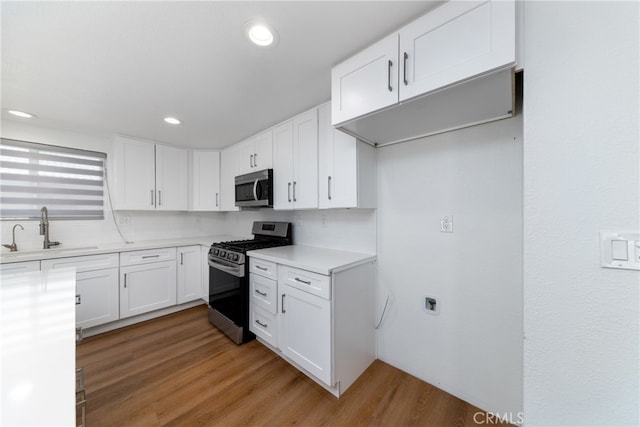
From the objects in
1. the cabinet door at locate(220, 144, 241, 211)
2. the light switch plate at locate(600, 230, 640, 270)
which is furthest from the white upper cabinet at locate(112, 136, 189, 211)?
the light switch plate at locate(600, 230, 640, 270)

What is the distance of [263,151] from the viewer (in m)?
2.68

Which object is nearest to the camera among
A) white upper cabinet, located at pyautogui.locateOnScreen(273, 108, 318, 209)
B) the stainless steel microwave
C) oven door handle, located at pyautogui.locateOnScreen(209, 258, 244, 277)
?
white upper cabinet, located at pyautogui.locateOnScreen(273, 108, 318, 209)

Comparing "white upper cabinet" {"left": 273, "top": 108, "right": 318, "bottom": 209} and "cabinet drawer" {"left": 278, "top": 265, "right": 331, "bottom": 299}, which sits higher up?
"white upper cabinet" {"left": 273, "top": 108, "right": 318, "bottom": 209}

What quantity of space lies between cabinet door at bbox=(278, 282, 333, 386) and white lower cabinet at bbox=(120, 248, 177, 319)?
6.06 feet

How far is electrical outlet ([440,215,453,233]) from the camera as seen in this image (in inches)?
63.9

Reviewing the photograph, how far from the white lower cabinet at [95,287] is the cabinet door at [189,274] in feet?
2.07

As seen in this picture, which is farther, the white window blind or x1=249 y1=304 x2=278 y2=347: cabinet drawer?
the white window blind

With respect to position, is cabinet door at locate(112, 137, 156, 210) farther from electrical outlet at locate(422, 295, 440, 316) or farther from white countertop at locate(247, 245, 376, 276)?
electrical outlet at locate(422, 295, 440, 316)

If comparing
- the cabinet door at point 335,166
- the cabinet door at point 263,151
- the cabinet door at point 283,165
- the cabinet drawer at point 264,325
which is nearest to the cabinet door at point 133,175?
the cabinet door at point 263,151

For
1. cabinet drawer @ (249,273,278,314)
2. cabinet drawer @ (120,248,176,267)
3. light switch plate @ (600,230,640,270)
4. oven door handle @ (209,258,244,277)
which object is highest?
light switch plate @ (600,230,640,270)

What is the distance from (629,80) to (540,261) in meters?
0.67

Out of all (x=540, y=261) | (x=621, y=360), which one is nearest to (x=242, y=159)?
(x=540, y=261)

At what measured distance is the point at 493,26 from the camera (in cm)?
94

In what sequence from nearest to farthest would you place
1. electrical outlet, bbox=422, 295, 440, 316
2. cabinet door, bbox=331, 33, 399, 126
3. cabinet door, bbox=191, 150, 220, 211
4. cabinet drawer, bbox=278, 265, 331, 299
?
cabinet door, bbox=331, 33, 399, 126 < cabinet drawer, bbox=278, 265, 331, 299 < electrical outlet, bbox=422, 295, 440, 316 < cabinet door, bbox=191, 150, 220, 211
